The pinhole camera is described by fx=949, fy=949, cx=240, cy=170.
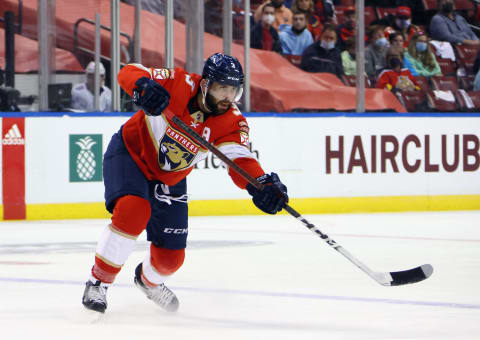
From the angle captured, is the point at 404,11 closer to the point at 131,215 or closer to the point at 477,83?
the point at 477,83

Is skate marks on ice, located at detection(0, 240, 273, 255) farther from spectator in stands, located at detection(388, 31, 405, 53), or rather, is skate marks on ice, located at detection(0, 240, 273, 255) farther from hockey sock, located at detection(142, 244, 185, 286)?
spectator in stands, located at detection(388, 31, 405, 53)

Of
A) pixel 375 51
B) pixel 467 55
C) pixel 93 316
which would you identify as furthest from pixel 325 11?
pixel 93 316

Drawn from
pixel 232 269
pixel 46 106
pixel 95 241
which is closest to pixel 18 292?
pixel 232 269

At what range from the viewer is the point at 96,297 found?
10.9 feet

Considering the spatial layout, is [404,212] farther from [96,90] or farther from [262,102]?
[96,90]

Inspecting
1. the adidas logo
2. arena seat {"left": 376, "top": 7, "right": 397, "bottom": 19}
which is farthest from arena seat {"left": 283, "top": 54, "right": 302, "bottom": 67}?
the adidas logo

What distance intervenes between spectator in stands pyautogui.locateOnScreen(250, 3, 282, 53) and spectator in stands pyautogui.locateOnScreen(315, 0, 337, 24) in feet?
1.78

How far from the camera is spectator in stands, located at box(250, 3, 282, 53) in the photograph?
884 centimetres

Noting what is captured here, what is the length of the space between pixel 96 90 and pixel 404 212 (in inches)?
117

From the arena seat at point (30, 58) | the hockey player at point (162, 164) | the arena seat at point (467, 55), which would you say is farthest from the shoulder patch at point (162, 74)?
the arena seat at point (467, 55)

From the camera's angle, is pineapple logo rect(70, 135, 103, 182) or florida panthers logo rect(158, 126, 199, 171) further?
pineapple logo rect(70, 135, 103, 182)

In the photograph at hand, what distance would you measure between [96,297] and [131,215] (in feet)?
1.03

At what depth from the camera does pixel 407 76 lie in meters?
9.50

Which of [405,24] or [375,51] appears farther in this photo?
[405,24]
